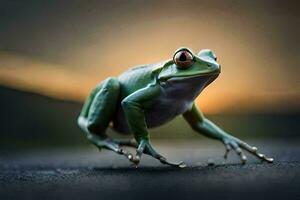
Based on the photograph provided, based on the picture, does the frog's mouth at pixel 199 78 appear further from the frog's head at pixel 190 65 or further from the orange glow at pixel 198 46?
the orange glow at pixel 198 46

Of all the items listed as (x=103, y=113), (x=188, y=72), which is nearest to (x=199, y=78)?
(x=188, y=72)

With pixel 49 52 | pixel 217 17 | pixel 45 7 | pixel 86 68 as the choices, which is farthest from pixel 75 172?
pixel 86 68

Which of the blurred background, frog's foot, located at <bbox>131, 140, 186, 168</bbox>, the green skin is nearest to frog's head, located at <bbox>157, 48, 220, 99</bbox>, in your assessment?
the green skin

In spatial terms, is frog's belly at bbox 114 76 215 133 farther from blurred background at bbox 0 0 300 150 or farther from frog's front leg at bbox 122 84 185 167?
blurred background at bbox 0 0 300 150

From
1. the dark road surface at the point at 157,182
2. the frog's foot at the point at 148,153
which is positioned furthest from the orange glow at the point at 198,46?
the dark road surface at the point at 157,182

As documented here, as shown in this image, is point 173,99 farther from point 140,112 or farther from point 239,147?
point 239,147

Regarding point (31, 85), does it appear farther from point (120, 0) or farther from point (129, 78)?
point (129, 78)
